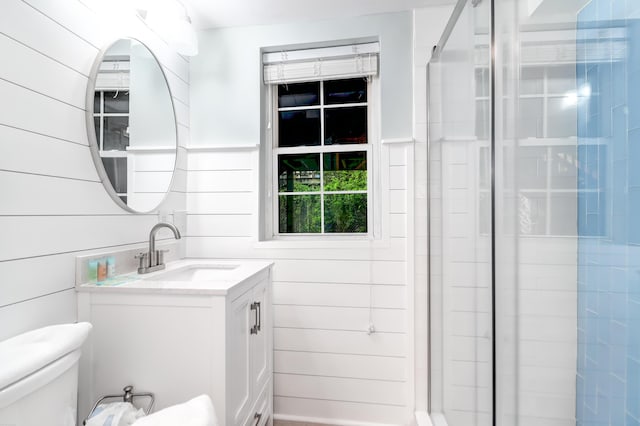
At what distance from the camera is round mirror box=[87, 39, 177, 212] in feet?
4.32

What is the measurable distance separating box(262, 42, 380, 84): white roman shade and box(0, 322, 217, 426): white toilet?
1.69 metres

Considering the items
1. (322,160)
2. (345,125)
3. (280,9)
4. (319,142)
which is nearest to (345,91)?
(345,125)

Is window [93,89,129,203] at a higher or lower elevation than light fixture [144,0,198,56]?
lower

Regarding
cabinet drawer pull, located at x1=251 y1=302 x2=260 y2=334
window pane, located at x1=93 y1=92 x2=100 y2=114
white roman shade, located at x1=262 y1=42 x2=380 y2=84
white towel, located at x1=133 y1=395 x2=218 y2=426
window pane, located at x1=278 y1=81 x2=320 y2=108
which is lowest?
white towel, located at x1=133 y1=395 x2=218 y2=426

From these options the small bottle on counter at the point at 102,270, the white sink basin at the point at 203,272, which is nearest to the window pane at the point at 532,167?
the white sink basin at the point at 203,272

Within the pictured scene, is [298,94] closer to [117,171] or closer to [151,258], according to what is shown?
[117,171]

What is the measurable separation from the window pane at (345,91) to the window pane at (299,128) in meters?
0.13

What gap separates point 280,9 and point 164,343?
5.89 feet

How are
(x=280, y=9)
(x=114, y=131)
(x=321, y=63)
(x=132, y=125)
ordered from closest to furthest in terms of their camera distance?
(x=114, y=131) < (x=132, y=125) < (x=280, y=9) < (x=321, y=63)

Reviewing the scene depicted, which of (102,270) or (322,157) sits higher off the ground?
(322,157)

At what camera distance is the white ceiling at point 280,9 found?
180cm

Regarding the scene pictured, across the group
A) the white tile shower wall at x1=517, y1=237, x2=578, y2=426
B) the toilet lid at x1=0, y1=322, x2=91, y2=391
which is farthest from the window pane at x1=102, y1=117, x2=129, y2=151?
the white tile shower wall at x1=517, y1=237, x2=578, y2=426

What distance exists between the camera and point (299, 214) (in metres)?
2.14

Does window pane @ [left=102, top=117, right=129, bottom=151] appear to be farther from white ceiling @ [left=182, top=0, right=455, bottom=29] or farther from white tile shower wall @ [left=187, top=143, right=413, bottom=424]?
white ceiling @ [left=182, top=0, right=455, bottom=29]
